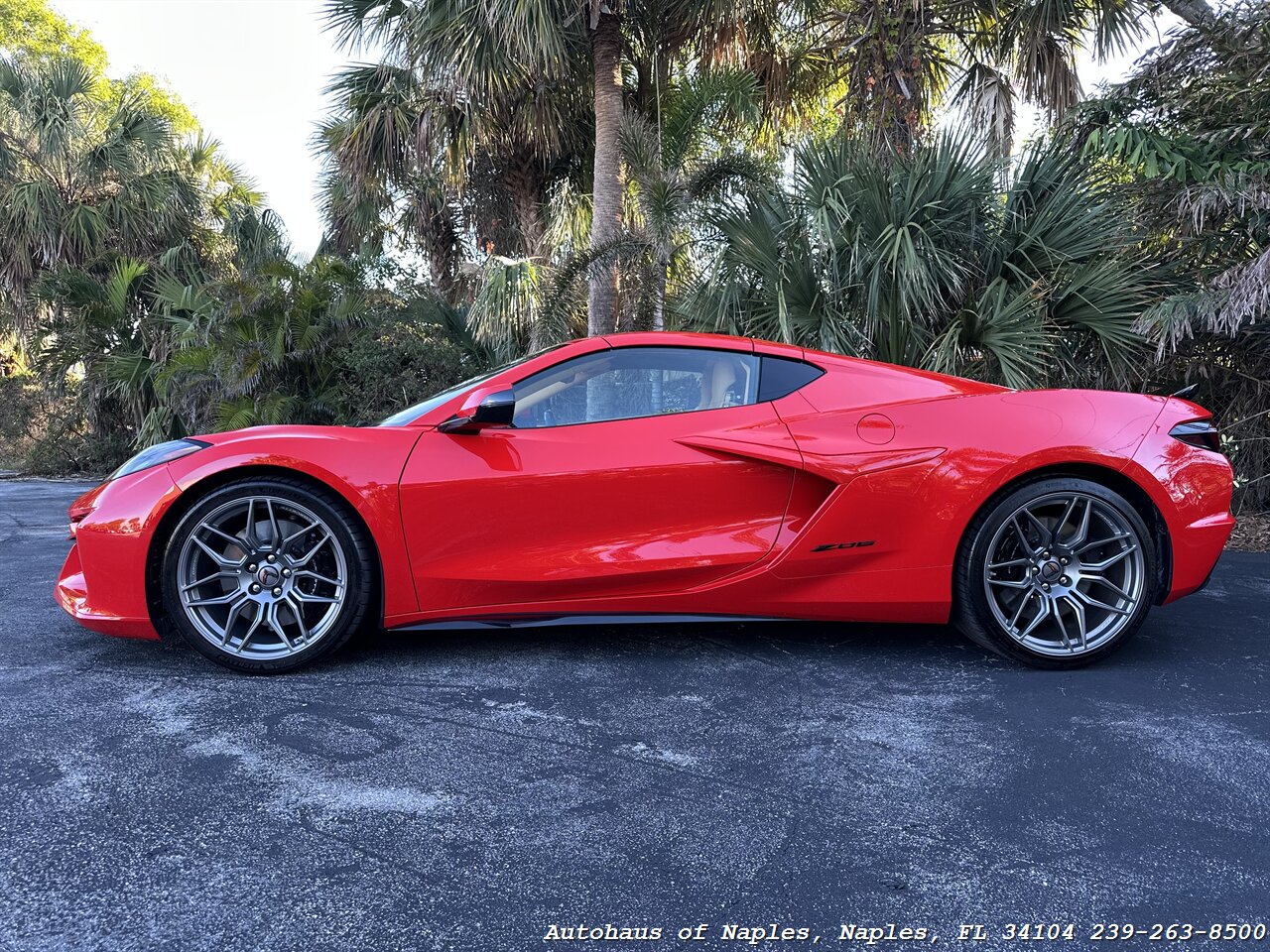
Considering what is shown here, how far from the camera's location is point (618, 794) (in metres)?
2.40

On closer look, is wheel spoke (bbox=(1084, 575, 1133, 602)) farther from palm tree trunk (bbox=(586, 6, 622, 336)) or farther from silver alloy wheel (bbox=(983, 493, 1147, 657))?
palm tree trunk (bbox=(586, 6, 622, 336))

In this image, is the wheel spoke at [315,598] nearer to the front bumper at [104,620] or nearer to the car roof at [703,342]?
the front bumper at [104,620]

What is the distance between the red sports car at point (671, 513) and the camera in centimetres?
336

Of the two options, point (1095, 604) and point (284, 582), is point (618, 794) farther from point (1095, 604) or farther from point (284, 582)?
point (1095, 604)

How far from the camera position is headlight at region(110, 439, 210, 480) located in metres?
3.40

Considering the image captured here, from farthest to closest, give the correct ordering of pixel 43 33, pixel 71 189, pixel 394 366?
1. pixel 43 33
2. pixel 71 189
3. pixel 394 366

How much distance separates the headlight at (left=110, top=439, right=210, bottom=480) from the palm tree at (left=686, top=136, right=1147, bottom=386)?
13.7ft

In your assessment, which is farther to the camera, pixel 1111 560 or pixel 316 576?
pixel 1111 560

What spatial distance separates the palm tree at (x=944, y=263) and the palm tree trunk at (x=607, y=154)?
3.53 m

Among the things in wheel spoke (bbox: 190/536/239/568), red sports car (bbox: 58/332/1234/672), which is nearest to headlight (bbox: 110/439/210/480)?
red sports car (bbox: 58/332/1234/672)

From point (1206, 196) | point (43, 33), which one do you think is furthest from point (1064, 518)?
point (43, 33)

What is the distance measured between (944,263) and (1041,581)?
3.49 metres

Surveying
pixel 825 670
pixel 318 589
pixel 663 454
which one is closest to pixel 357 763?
pixel 318 589

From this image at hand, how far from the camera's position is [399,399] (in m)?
10.4
